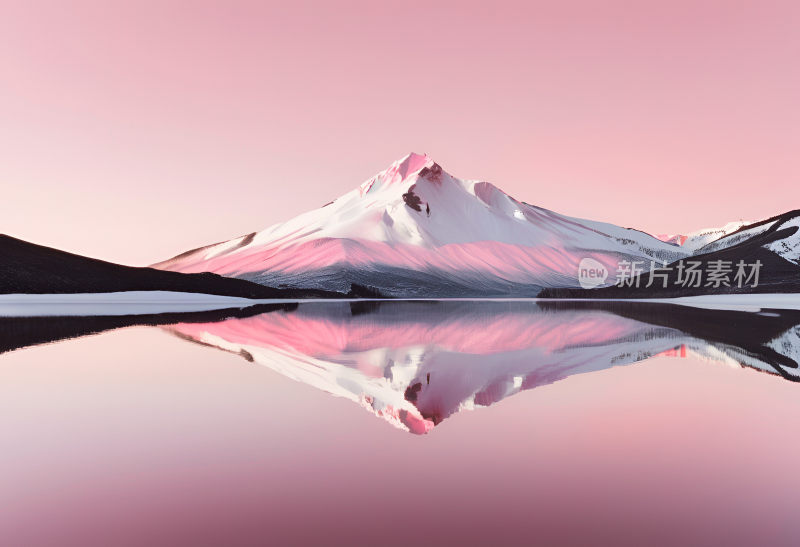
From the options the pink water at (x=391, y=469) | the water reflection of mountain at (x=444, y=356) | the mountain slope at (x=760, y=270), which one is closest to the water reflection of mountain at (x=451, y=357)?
the water reflection of mountain at (x=444, y=356)

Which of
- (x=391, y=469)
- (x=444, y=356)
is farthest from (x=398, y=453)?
(x=444, y=356)

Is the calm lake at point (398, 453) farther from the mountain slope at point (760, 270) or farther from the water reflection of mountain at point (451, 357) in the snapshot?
the mountain slope at point (760, 270)

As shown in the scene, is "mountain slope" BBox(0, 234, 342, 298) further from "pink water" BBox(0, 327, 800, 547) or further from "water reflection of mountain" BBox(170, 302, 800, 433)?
"pink water" BBox(0, 327, 800, 547)

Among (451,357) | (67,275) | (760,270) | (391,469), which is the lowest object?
(391,469)

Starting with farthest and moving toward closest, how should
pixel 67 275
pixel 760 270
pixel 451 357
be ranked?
pixel 760 270, pixel 67 275, pixel 451 357

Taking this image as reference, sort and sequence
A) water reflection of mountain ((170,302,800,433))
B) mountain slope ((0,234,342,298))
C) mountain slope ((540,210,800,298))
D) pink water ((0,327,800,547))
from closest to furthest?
1. pink water ((0,327,800,547))
2. water reflection of mountain ((170,302,800,433))
3. mountain slope ((0,234,342,298))
4. mountain slope ((540,210,800,298))

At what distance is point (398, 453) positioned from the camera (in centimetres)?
629

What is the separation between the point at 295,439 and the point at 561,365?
820cm

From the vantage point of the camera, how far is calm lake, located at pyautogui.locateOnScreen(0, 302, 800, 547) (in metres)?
4.45

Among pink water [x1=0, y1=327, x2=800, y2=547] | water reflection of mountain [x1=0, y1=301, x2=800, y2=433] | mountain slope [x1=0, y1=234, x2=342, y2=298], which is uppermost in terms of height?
mountain slope [x1=0, y1=234, x2=342, y2=298]

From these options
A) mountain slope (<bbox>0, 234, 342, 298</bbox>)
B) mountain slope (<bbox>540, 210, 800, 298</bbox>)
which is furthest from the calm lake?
mountain slope (<bbox>540, 210, 800, 298</bbox>)

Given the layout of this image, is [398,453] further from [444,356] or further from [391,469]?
[444,356]

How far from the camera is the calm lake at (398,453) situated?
4.45 metres

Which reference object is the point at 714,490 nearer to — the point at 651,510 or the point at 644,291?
the point at 651,510
